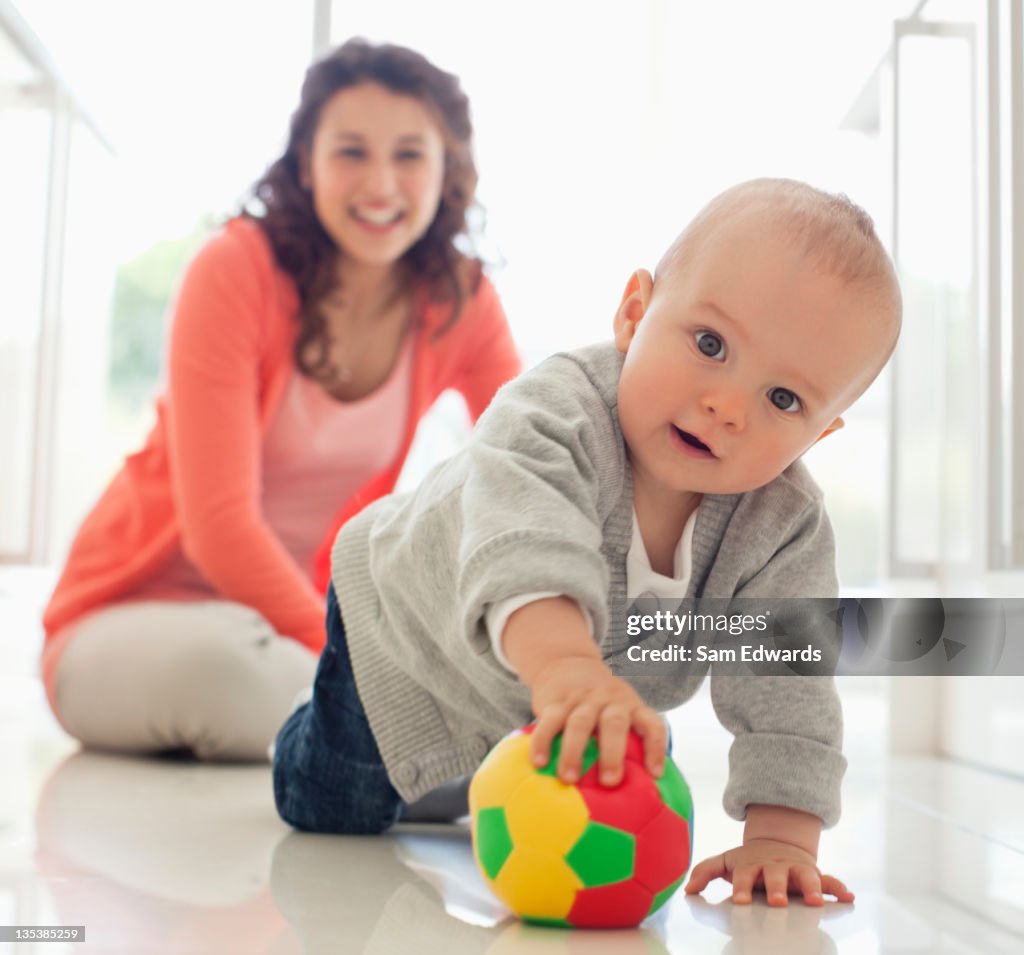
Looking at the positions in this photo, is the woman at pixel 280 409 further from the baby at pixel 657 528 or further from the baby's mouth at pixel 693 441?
the baby's mouth at pixel 693 441

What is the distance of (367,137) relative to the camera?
1609mm

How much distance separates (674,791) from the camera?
27.0 inches

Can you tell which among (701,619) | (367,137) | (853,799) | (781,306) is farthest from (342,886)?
(367,137)

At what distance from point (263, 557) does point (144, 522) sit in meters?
0.21

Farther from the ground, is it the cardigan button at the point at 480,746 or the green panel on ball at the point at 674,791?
the green panel on ball at the point at 674,791

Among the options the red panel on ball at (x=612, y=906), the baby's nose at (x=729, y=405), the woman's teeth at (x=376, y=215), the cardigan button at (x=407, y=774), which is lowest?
the red panel on ball at (x=612, y=906)

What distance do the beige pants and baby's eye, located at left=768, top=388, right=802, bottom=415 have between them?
2.70ft

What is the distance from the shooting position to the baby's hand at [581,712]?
2.05 ft

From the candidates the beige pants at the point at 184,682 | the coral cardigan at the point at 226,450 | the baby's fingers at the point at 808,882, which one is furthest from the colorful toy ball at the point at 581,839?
the coral cardigan at the point at 226,450

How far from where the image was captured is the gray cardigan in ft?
2.42

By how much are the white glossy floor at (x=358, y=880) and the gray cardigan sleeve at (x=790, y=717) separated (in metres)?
0.07

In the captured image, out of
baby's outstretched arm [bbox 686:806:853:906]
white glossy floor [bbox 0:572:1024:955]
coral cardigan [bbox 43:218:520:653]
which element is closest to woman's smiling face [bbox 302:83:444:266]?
coral cardigan [bbox 43:218:520:653]

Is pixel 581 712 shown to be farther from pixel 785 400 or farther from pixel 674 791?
pixel 785 400

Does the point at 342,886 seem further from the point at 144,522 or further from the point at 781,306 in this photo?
the point at 144,522
